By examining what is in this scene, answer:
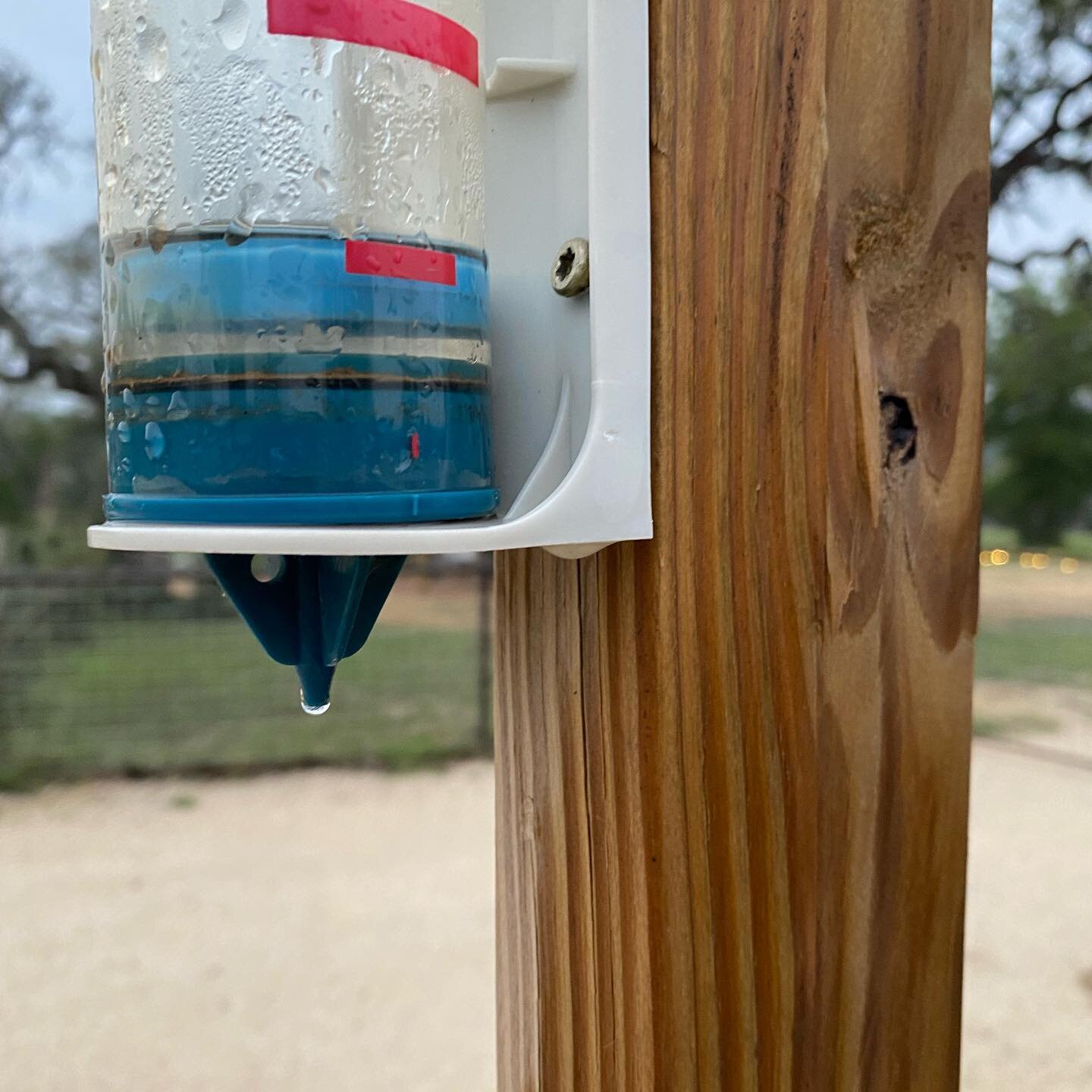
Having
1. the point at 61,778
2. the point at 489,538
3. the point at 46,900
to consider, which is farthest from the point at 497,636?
the point at 61,778

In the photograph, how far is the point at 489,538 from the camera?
11.2 inches

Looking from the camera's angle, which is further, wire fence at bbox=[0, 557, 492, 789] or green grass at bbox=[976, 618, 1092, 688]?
green grass at bbox=[976, 618, 1092, 688]

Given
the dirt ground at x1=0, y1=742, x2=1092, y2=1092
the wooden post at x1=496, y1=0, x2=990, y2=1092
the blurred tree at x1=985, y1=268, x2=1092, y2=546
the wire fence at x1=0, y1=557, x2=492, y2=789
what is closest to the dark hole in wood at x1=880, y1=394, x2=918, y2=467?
the wooden post at x1=496, y1=0, x2=990, y2=1092

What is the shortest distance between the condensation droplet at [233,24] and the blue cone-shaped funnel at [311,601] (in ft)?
0.50

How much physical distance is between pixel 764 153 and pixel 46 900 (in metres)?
3.00

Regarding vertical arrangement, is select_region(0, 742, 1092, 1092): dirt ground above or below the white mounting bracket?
below

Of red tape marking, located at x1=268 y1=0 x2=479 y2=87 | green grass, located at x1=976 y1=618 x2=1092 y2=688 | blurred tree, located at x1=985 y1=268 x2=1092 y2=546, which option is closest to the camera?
red tape marking, located at x1=268 y1=0 x2=479 y2=87

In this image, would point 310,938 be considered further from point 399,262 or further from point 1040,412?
point 1040,412

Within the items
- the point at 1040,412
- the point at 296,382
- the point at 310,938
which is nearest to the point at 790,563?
the point at 296,382

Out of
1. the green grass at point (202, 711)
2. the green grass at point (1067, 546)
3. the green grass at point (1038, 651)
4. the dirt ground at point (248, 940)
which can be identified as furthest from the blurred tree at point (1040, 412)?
the dirt ground at point (248, 940)

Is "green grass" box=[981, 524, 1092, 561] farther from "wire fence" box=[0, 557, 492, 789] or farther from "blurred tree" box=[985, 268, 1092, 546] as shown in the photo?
"wire fence" box=[0, 557, 492, 789]

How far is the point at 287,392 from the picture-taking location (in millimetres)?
299

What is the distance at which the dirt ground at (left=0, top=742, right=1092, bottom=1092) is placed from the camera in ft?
6.55

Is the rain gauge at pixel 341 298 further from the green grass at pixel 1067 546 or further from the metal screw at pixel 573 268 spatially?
the green grass at pixel 1067 546
